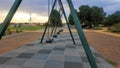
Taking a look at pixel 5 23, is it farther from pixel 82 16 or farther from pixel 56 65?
pixel 82 16

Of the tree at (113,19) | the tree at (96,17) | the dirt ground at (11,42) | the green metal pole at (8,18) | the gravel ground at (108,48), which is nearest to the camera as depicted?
the green metal pole at (8,18)

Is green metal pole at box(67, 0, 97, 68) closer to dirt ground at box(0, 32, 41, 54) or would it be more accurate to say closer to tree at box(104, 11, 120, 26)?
dirt ground at box(0, 32, 41, 54)

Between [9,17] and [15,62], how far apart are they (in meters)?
3.57

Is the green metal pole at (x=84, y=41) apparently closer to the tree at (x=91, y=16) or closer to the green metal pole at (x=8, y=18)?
the green metal pole at (x=8, y=18)

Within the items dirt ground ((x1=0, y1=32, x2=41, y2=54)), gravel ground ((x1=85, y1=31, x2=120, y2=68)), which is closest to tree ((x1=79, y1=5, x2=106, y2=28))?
dirt ground ((x1=0, y1=32, x2=41, y2=54))

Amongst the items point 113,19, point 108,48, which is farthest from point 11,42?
point 113,19

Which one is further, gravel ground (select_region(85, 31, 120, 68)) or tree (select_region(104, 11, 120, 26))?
tree (select_region(104, 11, 120, 26))

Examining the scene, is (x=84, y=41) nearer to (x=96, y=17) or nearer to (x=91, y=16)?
(x=96, y=17)

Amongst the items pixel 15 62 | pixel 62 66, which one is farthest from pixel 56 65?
pixel 15 62

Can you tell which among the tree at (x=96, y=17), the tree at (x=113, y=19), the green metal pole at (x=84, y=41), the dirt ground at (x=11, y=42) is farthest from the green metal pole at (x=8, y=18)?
the tree at (x=96, y=17)

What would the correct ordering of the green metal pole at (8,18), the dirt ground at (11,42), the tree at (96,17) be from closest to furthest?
the green metal pole at (8,18) → the dirt ground at (11,42) → the tree at (96,17)

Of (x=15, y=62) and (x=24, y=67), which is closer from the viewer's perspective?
A: (x=24, y=67)

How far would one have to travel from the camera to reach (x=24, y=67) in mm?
9742

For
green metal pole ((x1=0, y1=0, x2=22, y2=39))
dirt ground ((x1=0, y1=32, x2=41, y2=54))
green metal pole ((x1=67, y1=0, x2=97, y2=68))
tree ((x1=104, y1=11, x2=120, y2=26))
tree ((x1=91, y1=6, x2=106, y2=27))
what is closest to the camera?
green metal pole ((x1=0, y1=0, x2=22, y2=39))
